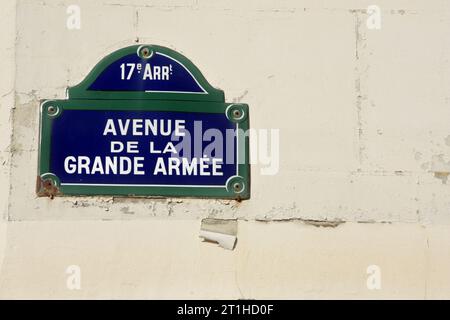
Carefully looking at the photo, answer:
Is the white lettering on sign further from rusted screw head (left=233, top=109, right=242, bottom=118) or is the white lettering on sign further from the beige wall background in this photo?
rusted screw head (left=233, top=109, right=242, bottom=118)

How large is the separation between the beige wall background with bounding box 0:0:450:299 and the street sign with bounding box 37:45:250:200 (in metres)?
0.05

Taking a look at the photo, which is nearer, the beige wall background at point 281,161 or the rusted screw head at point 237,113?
the beige wall background at point 281,161

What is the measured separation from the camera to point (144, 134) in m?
3.58

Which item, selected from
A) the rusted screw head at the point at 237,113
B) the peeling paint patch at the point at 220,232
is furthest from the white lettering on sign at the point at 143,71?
the peeling paint patch at the point at 220,232

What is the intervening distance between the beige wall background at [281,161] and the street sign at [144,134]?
47 mm

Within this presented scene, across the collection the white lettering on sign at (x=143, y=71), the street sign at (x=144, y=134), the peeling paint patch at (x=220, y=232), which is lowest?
the peeling paint patch at (x=220, y=232)

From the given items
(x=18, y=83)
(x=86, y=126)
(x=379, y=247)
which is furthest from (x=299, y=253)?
(x=18, y=83)

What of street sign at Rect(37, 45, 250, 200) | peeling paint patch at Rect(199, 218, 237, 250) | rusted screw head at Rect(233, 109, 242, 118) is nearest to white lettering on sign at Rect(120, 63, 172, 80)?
street sign at Rect(37, 45, 250, 200)

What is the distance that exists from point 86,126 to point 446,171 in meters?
1.37

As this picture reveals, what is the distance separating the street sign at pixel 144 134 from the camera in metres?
3.54

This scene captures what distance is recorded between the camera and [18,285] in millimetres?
3445

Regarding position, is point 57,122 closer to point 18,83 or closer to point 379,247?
point 18,83

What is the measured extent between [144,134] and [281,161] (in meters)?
0.52

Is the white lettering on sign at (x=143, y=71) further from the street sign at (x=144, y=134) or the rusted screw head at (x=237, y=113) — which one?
the rusted screw head at (x=237, y=113)
